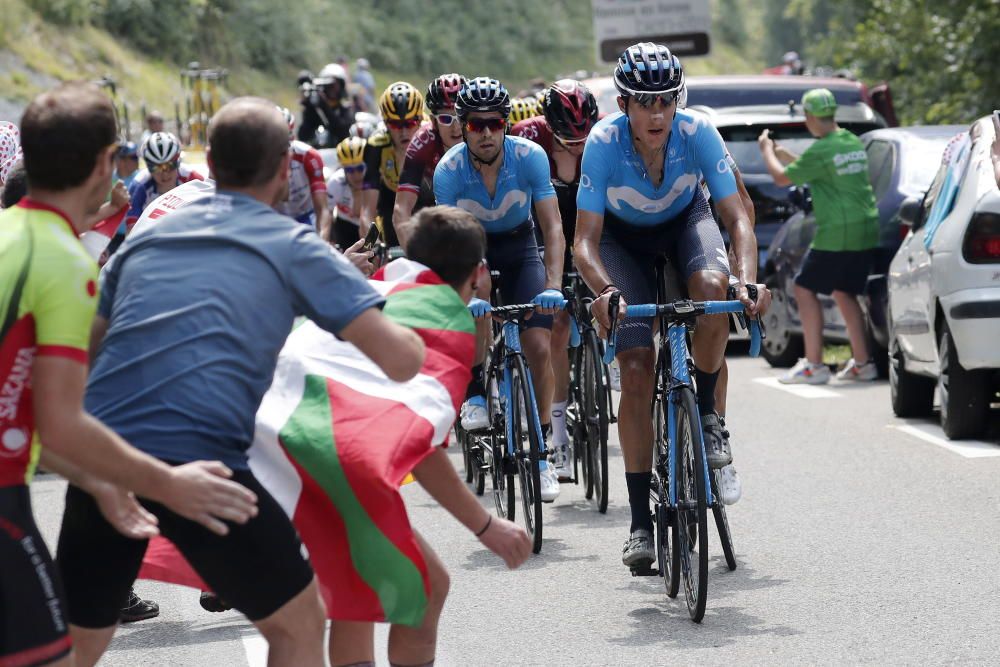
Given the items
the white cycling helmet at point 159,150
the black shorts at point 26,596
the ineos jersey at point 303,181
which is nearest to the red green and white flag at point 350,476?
the black shorts at point 26,596

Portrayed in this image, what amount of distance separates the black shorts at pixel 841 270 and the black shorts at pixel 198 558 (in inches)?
401

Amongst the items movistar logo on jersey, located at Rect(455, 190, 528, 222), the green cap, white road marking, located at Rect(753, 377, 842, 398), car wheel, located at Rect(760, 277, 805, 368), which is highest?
the green cap

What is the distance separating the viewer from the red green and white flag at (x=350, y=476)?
418cm

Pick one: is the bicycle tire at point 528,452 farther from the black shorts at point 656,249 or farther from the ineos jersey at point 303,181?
the ineos jersey at point 303,181

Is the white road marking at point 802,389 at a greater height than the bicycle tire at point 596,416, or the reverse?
the bicycle tire at point 596,416

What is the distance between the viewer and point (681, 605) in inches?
273

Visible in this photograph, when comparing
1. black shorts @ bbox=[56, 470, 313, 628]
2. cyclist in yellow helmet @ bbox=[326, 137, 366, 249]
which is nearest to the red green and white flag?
black shorts @ bbox=[56, 470, 313, 628]

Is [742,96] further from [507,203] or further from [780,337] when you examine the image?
[507,203]

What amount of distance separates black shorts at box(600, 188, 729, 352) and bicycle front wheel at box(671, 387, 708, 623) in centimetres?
64

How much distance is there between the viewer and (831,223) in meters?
13.6

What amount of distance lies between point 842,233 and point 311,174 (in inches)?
166

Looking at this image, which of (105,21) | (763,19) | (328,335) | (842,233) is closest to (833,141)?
(842,233)

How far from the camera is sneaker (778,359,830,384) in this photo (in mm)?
13984

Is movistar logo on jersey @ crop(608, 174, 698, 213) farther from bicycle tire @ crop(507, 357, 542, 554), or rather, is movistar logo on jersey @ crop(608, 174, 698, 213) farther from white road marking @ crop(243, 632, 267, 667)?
white road marking @ crop(243, 632, 267, 667)
